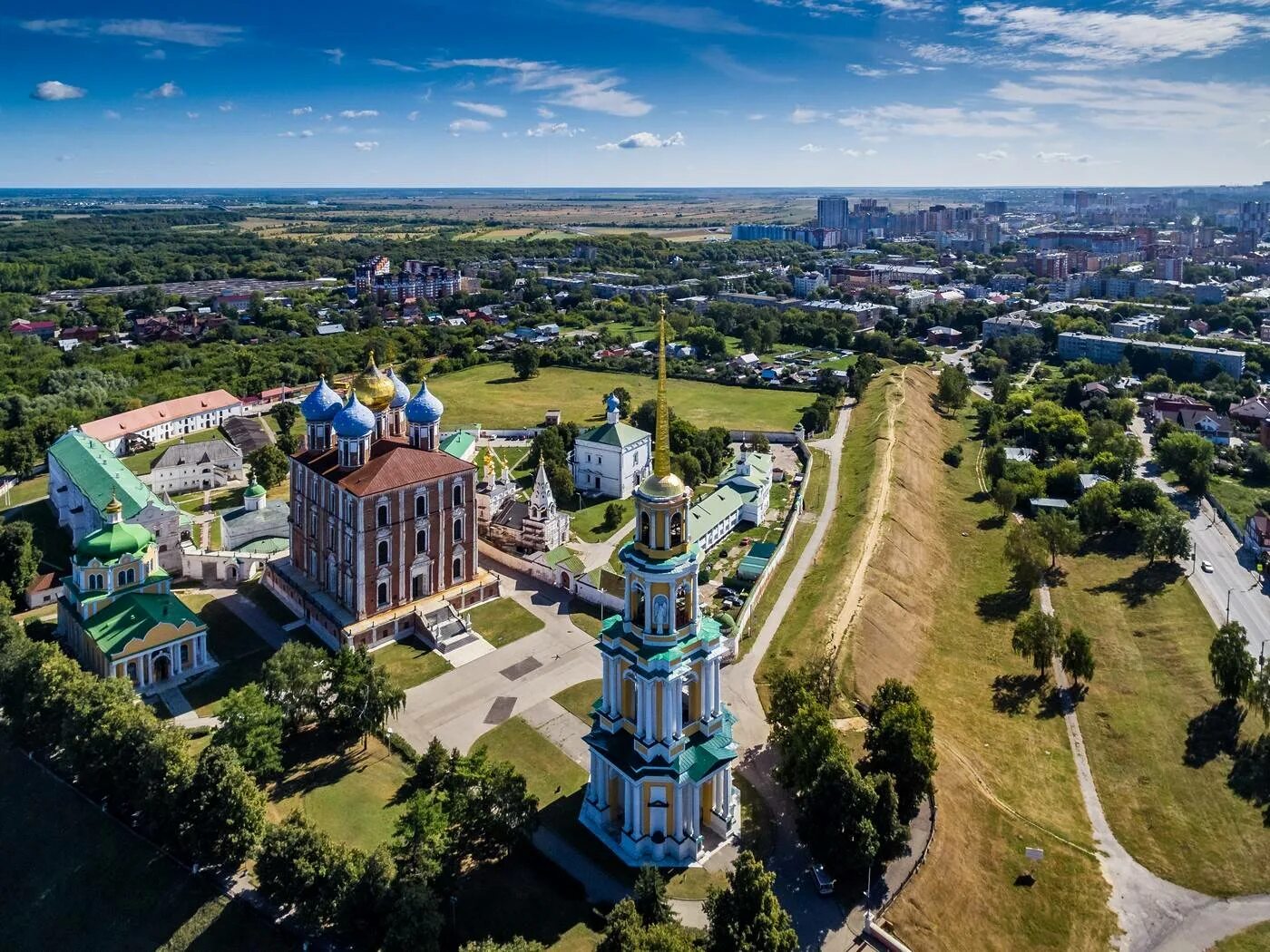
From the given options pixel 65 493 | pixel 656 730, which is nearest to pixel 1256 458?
pixel 656 730

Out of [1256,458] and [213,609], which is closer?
[213,609]

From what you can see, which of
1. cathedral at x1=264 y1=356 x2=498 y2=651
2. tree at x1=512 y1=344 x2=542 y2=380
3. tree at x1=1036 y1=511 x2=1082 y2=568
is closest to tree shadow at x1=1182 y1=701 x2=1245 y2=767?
tree at x1=1036 y1=511 x2=1082 y2=568

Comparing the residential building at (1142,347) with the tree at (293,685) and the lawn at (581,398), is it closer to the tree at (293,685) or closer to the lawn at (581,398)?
the lawn at (581,398)

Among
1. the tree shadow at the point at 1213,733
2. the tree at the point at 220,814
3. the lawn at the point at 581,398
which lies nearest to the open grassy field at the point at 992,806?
the tree shadow at the point at 1213,733

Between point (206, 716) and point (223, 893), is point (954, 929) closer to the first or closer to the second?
point (223, 893)

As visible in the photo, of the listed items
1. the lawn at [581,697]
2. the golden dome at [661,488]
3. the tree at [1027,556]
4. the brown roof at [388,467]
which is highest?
the golden dome at [661,488]

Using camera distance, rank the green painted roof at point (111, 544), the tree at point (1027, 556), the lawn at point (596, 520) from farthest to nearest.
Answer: the lawn at point (596, 520) → the tree at point (1027, 556) → the green painted roof at point (111, 544)

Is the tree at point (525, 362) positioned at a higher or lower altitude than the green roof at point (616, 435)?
Result: higher

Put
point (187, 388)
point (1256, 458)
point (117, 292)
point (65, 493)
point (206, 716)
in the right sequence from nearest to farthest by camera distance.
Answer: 1. point (206, 716)
2. point (65, 493)
3. point (1256, 458)
4. point (187, 388)
5. point (117, 292)
